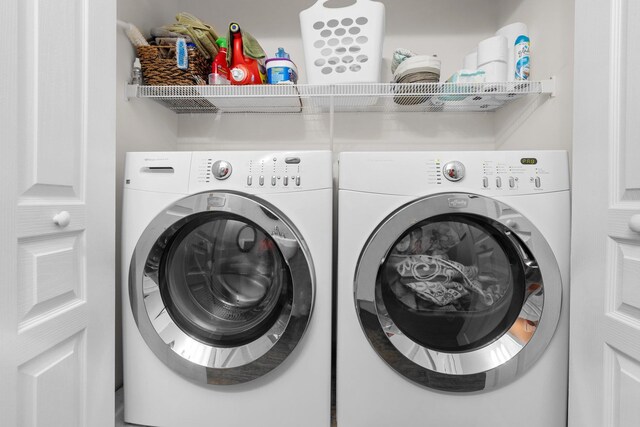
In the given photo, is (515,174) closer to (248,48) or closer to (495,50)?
(495,50)

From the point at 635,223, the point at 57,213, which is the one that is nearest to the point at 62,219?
the point at 57,213

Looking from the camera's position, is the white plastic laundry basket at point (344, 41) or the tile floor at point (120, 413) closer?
the tile floor at point (120, 413)

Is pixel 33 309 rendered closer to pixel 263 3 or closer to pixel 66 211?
pixel 66 211

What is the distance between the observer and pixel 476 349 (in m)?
0.92

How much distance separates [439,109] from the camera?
4.94ft

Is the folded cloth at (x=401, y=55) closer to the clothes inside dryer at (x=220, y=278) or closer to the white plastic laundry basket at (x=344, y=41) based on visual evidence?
the white plastic laundry basket at (x=344, y=41)

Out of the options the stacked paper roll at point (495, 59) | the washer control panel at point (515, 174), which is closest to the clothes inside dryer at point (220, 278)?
the washer control panel at point (515, 174)

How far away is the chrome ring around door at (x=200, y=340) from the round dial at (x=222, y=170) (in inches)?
2.1

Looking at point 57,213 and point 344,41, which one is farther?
point 344,41

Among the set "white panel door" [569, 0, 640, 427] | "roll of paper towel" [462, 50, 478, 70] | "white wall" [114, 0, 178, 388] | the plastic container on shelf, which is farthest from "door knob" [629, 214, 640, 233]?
"white wall" [114, 0, 178, 388]

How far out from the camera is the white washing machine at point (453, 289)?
2.93 feet

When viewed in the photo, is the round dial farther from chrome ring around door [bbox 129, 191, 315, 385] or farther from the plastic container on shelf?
the plastic container on shelf

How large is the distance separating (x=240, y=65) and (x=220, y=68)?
3.3 inches

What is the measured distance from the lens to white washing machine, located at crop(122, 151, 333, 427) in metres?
0.94
